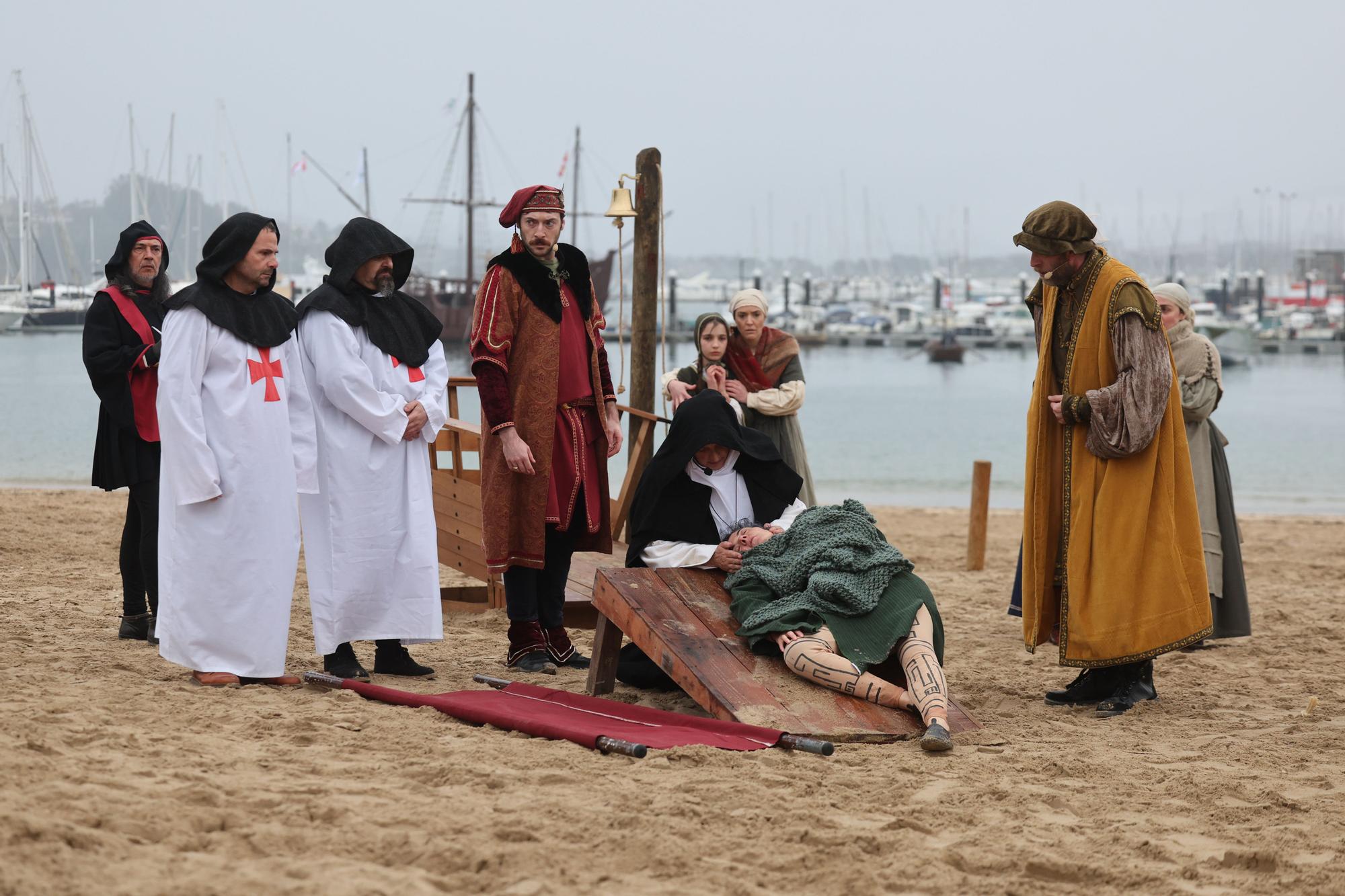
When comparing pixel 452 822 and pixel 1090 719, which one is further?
pixel 1090 719

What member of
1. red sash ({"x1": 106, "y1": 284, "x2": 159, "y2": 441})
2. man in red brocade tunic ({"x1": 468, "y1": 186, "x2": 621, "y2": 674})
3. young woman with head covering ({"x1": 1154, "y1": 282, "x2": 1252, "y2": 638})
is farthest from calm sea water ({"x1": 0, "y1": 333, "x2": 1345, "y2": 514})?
red sash ({"x1": 106, "y1": 284, "x2": 159, "y2": 441})

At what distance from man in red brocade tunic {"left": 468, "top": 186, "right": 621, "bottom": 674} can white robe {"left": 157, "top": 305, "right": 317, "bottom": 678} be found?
806 millimetres

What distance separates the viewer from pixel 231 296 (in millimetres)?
4508

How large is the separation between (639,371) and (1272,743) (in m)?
4.02

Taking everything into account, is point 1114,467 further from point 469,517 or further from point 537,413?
point 469,517

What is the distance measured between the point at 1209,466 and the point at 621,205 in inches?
121

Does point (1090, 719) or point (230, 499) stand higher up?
point (230, 499)

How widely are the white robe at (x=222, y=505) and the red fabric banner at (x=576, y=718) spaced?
1.31ft

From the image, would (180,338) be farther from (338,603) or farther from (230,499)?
(338,603)

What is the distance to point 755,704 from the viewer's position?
410 centimetres

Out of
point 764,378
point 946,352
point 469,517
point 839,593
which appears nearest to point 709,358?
point 764,378

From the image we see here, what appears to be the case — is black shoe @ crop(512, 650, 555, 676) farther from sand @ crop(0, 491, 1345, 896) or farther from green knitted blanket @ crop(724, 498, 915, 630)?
green knitted blanket @ crop(724, 498, 915, 630)

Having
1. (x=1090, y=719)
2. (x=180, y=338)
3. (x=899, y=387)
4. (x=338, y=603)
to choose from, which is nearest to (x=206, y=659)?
(x=338, y=603)

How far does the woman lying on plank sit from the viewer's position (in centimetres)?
424
